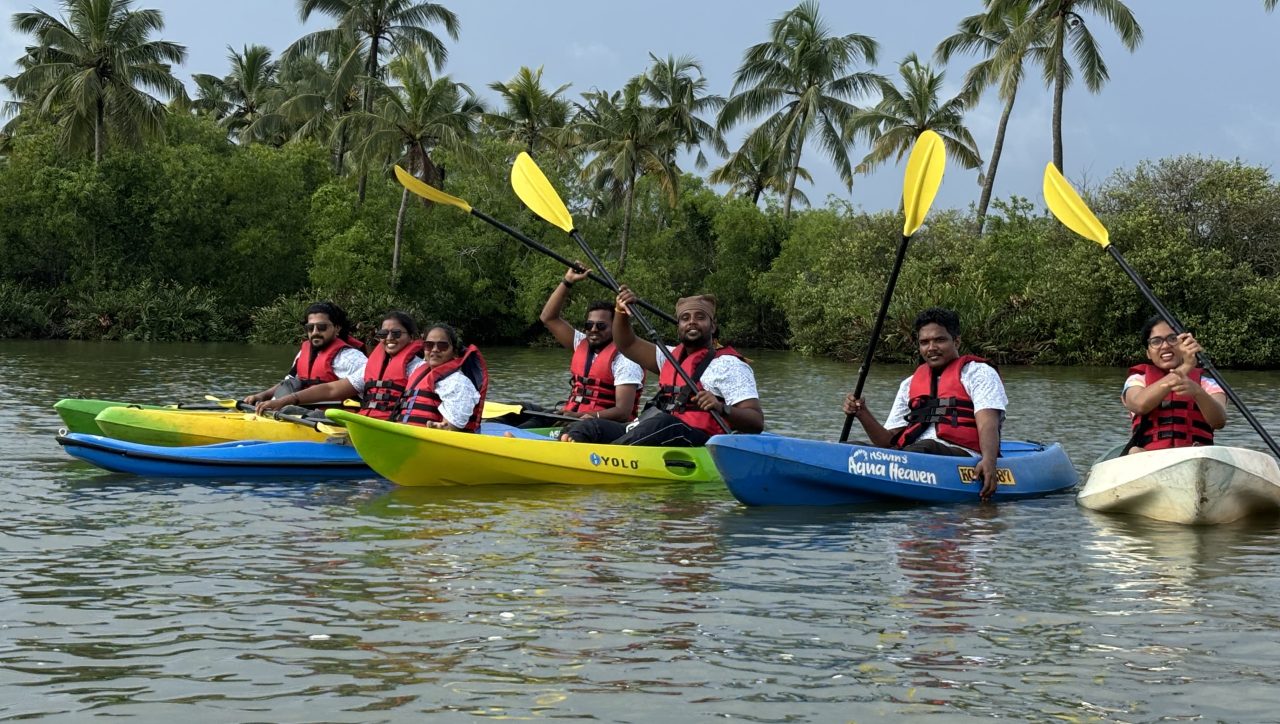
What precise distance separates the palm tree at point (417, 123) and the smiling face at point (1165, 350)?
29.2 meters

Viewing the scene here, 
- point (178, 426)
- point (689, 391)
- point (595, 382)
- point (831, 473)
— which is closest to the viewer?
point (831, 473)

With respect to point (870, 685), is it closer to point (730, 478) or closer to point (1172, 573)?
point (1172, 573)

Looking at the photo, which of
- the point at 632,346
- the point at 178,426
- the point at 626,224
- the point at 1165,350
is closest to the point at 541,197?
the point at 632,346

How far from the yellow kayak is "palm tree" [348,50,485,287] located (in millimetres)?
27466

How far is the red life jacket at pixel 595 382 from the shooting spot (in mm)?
9891

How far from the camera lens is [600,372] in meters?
9.92

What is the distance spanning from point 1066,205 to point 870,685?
619 cm

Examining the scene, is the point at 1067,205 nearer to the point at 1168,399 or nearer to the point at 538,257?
the point at 1168,399

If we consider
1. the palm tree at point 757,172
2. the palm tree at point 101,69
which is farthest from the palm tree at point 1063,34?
the palm tree at point 101,69

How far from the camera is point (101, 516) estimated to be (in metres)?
7.50

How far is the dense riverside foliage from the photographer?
28844mm

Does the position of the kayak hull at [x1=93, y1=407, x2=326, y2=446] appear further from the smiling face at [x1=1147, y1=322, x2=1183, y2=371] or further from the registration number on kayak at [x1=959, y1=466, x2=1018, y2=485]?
the smiling face at [x1=1147, y1=322, x2=1183, y2=371]

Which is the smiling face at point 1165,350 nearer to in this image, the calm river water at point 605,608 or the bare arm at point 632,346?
the calm river water at point 605,608

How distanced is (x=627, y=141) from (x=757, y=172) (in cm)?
856
